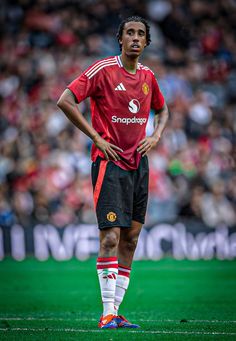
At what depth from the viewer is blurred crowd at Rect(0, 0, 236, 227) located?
1739 centimetres

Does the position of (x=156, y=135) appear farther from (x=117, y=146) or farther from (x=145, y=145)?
(x=117, y=146)

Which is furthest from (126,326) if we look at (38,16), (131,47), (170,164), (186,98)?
(38,16)

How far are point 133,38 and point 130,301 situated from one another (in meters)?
3.79

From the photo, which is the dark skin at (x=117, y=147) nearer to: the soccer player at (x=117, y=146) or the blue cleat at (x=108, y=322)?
the soccer player at (x=117, y=146)

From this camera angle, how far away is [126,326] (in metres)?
6.94

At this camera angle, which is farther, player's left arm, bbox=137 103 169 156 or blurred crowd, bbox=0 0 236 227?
blurred crowd, bbox=0 0 236 227

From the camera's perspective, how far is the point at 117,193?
6992mm

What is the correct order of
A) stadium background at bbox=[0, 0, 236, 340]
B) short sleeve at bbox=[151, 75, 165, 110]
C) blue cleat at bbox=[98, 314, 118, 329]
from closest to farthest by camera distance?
blue cleat at bbox=[98, 314, 118, 329], short sleeve at bbox=[151, 75, 165, 110], stadium background at bbox=[0, 0, 236, 340]

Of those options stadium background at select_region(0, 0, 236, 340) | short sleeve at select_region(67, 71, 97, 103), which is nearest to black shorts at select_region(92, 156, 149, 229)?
short sleeve at select_region(67, 71, 97, 103)

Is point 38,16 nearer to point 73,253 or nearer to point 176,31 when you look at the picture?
point 176,31

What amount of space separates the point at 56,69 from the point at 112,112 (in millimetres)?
13338

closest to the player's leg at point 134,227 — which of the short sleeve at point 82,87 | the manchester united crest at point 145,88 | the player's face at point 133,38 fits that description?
the manchester united crest at point 145,88

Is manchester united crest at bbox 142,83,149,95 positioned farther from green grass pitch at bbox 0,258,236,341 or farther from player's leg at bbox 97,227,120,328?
green grass pitch at bbox 0,258,236,341

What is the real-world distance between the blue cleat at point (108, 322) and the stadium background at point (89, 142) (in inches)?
194
